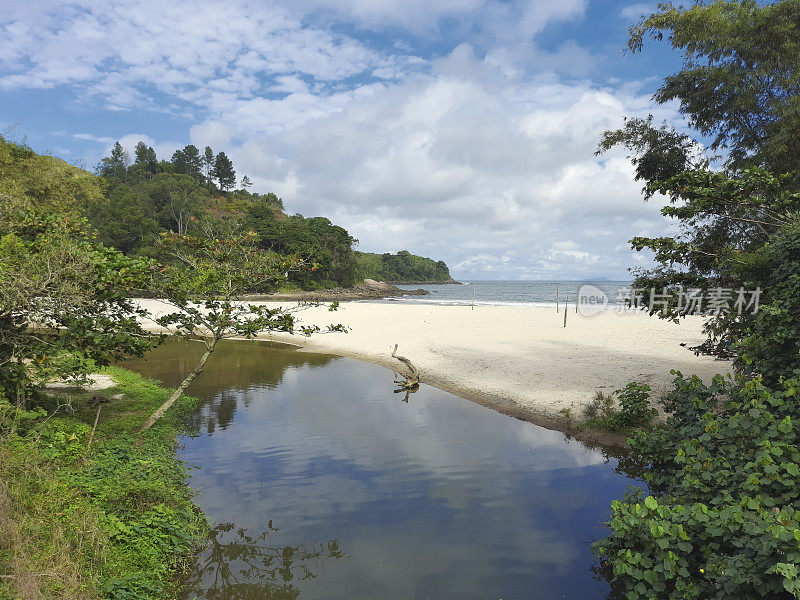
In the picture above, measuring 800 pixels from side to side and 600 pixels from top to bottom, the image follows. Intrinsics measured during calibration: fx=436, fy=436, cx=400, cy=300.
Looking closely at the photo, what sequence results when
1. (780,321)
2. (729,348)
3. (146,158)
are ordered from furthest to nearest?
(146,158), (729,348), (780,321)

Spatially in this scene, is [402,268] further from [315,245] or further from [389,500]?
[389,500]

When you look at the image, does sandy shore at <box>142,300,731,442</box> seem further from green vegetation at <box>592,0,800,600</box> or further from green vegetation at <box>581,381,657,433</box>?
green vegetation at <box>592,0,800,600</box>

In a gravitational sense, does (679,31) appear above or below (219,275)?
above

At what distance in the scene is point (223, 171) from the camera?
5443 inches

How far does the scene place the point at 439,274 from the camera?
19575 cm

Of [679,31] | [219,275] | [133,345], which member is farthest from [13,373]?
[679,31]

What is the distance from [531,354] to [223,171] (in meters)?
140

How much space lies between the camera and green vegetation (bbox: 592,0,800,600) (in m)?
4.49

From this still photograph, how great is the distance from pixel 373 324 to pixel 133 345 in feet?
82.3

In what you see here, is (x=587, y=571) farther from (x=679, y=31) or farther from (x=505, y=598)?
(x=679, y=31)

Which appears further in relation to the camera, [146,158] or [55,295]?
[146,158]

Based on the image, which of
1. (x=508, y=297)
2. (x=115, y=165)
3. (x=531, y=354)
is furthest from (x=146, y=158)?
(x=531, y=354)

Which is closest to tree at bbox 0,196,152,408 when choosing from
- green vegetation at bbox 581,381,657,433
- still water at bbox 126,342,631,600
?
still water at bbox 126,342,631,600

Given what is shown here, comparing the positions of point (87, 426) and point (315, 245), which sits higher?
point (315, 245)
